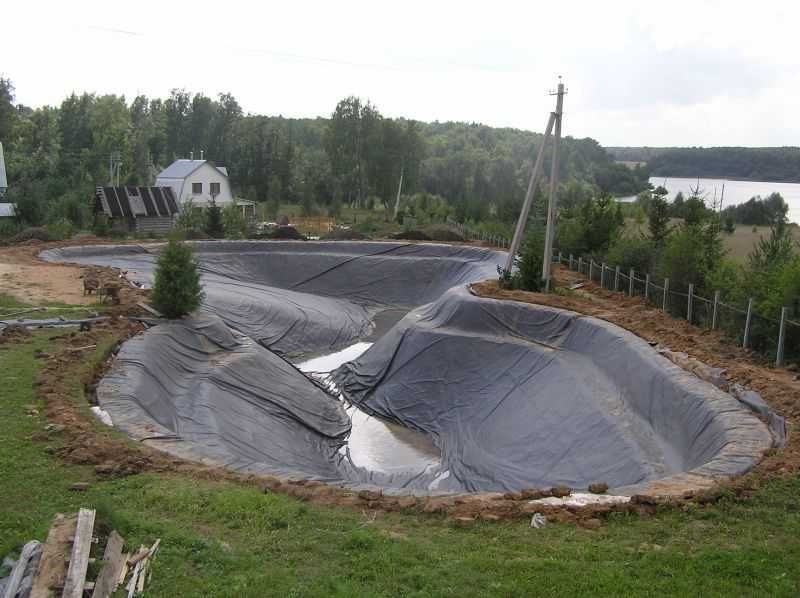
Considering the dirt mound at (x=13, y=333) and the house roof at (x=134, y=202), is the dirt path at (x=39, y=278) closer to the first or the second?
the dirt mound at (x=13, y=333)

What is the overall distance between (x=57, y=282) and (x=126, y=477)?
14840 millimetres

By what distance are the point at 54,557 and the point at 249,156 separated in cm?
6407

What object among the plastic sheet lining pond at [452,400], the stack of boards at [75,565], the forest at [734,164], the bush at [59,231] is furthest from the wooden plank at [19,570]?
the forest at [734,164]

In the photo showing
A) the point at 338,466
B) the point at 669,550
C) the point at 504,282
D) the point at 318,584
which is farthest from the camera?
the point at 504,282

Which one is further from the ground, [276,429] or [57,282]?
[57,282]

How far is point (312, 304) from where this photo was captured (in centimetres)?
2595

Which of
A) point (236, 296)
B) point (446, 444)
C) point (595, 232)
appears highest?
point (595, 232)

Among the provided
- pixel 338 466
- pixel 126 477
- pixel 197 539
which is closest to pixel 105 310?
pixel 338 466

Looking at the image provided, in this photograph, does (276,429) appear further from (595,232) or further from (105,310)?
(595,232)

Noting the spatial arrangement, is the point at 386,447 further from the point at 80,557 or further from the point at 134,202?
the point at 134,202

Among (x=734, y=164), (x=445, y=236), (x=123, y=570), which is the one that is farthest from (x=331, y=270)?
(x=734, y=164)

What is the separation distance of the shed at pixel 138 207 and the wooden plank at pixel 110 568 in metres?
34.0

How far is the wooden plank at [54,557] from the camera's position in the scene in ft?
→ 16.9

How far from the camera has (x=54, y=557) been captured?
548 cm
